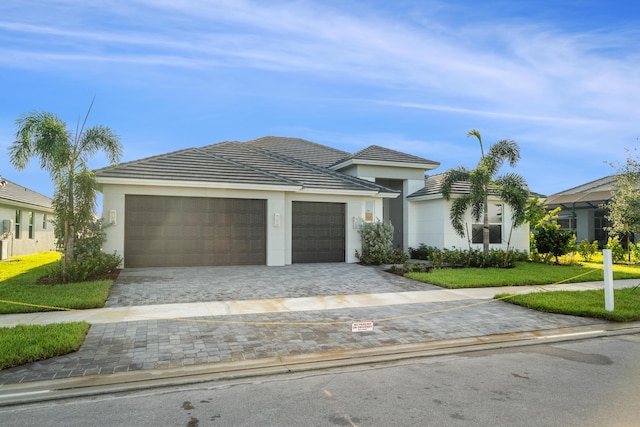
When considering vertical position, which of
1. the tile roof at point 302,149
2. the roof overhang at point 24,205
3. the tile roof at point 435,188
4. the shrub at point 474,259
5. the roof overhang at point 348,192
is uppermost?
the tile roof at point 302,149

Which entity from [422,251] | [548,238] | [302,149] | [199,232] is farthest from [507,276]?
[302,149]

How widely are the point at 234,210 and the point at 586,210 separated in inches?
1148

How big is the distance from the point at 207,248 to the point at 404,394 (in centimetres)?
1265

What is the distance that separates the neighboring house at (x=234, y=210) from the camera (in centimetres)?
1554

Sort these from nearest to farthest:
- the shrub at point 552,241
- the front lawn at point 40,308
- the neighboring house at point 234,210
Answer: the front lawn at point 40,308 → the neighboring house at point 234,210 → the shrub at point 552,241

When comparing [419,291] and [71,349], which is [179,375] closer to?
[71,349]

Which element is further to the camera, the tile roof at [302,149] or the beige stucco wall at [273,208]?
the tile roof at [302,149]

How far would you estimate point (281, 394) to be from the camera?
15.9ft

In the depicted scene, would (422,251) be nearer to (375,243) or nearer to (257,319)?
(375,243)

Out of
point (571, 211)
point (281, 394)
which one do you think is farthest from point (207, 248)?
point (571, 211)

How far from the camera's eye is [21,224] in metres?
25.4

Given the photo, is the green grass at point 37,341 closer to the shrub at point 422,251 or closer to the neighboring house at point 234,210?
the neighboring house at point 234,210

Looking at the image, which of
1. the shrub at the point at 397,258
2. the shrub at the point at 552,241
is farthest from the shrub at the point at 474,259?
the shrub at the point at 552,241

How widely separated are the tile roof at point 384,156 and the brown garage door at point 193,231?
7.14 m
